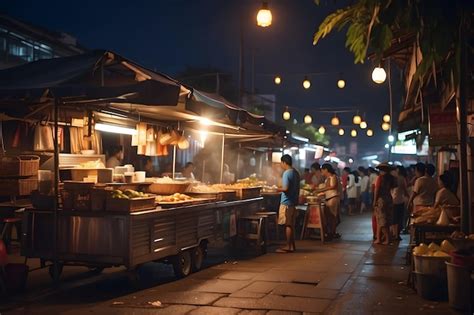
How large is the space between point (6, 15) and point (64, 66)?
28.0 ft

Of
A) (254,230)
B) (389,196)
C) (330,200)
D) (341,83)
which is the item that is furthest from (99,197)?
(341,83)

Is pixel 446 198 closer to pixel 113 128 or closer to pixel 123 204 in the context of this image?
pixel 123 204

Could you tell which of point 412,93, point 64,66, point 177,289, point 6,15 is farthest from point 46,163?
point 412,93

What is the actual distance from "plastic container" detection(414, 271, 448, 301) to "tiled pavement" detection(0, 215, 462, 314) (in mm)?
166

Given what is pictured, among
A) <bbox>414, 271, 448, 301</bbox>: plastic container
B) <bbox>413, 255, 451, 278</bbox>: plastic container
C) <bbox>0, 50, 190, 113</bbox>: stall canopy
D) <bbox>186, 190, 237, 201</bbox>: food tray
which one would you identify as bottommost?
<bbox>414, 271, 448, 301</bbox>: plastic container

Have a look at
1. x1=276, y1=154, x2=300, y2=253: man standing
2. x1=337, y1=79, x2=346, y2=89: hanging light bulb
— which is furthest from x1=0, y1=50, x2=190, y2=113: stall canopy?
x1=337, y1=79, x2=346, y2=89: hanging light bulb

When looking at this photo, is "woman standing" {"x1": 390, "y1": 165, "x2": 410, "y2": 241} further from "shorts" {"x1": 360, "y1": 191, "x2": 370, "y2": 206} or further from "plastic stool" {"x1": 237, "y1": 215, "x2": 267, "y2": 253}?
"shorts" {"x1": 360, "y1": 191, "x2": 370, "y2": 206}

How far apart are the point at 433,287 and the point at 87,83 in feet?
20.8

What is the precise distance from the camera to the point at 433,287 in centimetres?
812

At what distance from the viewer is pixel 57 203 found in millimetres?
8953

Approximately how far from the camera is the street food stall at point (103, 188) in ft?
28.2

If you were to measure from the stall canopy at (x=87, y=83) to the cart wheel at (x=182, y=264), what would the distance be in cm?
303

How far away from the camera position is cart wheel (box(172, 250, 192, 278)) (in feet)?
33.3

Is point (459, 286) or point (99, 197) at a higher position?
point (99, 197)
